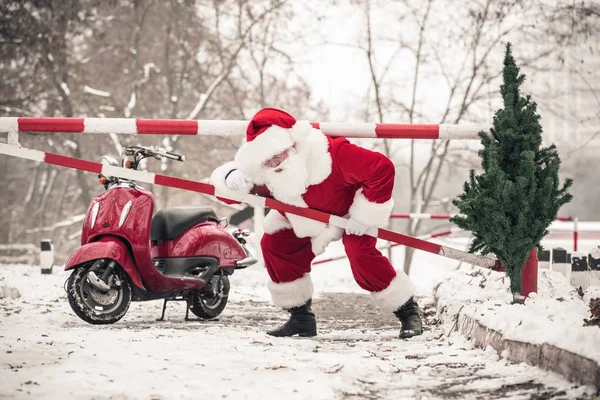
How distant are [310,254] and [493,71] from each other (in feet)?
35.7

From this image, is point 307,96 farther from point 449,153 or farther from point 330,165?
point 330,165

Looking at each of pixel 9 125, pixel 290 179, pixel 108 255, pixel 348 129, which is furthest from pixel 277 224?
pixel 9 125

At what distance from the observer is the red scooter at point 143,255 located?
5.41 meters

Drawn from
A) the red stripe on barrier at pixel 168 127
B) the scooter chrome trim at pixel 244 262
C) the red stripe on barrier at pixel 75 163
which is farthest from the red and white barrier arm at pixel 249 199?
the scooter chrome trim at pixel 244 262

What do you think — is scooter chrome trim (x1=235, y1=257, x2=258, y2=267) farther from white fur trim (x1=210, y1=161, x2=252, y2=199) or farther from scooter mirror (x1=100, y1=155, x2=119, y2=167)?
white fur trim (x1=210, y1=161, x2=252, y2=199)

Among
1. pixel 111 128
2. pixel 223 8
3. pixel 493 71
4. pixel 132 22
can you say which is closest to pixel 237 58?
pixel 223 8

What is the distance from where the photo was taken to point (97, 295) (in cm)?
547

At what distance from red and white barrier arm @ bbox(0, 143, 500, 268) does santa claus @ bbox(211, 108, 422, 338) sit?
0.06m

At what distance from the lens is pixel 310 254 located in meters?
5.26

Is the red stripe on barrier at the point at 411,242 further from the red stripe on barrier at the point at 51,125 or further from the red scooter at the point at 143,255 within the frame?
the red stripe on barrier at the point at 51,125

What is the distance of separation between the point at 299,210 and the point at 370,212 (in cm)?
43

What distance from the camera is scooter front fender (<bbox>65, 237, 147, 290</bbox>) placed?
5355 millimetres

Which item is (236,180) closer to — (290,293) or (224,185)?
(224,185)

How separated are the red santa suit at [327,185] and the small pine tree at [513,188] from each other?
56 centimetres
